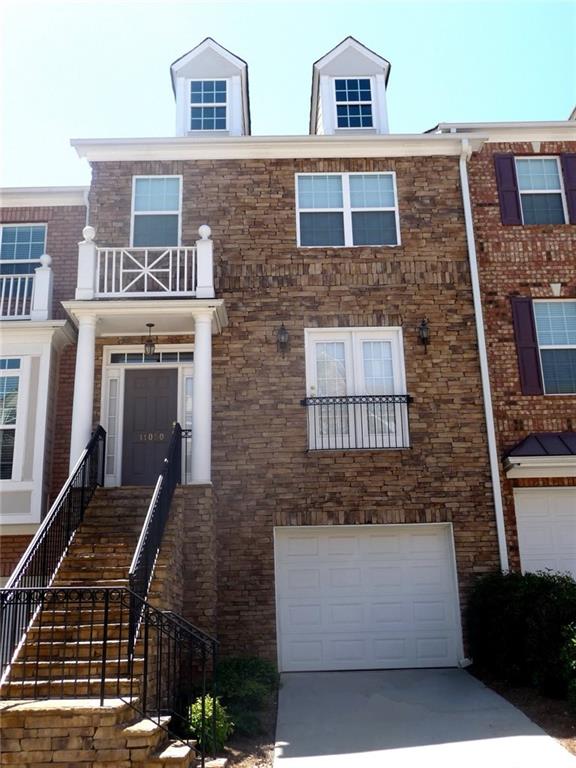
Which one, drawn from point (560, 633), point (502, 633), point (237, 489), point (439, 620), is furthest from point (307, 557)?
point (560, 633)

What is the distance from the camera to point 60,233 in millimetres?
13391

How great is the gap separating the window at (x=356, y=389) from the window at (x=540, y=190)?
3.54 metres

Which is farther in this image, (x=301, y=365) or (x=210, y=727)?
(x=301, y=365)

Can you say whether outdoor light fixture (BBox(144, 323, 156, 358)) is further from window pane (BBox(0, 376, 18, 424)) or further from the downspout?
the downspout

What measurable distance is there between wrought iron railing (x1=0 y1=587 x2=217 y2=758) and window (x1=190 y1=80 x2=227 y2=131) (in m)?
9.40

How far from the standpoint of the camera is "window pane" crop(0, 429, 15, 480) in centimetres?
1133

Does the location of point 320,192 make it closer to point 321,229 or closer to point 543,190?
point 321,229

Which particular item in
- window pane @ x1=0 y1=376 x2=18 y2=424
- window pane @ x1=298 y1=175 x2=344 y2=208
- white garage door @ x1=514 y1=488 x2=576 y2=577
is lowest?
white garage door @ x1=514 y1=488 x2=576 y2=577

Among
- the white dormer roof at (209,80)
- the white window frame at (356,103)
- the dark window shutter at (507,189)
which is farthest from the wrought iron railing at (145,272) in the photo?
the dark window shutter at (507,189)

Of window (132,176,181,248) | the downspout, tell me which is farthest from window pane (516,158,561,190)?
window (132,176,181,248)

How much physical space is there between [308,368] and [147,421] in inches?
112

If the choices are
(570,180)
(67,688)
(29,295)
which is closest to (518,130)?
(570,180)

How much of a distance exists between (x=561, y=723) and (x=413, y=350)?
6000 millimetres

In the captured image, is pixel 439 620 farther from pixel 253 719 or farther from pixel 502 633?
pixel 253 719
